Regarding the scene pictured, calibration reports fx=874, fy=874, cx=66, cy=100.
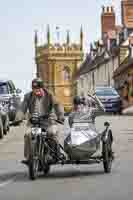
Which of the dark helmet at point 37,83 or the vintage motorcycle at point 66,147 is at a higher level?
the dark helmet at point 37,83

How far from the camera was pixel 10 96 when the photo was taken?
40.6m

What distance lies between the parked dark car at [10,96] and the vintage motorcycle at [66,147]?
943 inches

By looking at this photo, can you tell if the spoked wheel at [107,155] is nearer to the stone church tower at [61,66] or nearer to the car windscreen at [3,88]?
the car windscreen at [3,88]

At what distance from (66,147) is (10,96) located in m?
25.6

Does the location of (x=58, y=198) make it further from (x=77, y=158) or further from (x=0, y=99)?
(x=0, y=99)

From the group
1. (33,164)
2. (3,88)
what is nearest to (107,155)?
(33,164)

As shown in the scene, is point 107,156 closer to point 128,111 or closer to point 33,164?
point 33,164

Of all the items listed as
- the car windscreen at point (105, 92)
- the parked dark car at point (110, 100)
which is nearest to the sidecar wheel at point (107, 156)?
the parked dark car at point (110, 100)

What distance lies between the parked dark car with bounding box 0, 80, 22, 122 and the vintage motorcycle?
2396 centimetres

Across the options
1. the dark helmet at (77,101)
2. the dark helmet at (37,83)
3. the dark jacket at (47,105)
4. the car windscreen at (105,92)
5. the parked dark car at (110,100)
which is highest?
the dark helmet at (37,83)

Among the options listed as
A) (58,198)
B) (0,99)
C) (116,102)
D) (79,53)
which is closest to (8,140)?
(0,99)

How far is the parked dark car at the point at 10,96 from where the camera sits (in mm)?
40000

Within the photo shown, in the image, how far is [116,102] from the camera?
5459 centimetres

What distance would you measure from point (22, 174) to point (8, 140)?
1317cm
